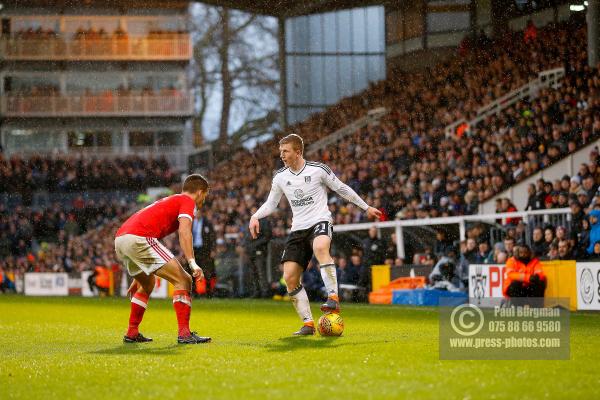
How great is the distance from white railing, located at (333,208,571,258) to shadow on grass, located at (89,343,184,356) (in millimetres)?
10303

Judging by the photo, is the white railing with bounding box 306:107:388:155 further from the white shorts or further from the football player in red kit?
the white shorts

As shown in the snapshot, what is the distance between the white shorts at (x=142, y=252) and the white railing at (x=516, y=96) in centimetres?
1933

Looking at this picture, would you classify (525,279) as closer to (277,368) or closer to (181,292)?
(181,292)

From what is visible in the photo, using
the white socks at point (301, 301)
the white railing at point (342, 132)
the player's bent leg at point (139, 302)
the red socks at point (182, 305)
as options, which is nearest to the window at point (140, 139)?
the white railing at point (342, 132)

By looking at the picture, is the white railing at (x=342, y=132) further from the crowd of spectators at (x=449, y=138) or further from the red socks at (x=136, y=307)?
the red socks at (x=136, y=307)

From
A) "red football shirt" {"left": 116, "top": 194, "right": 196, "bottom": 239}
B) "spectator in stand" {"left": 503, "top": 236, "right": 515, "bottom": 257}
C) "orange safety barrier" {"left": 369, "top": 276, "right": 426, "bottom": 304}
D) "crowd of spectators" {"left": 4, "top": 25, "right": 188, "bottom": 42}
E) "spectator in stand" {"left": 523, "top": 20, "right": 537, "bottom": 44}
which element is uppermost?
"crowd of spectators" {"left": 4, "top": 25, "right": 188, "bottom": 42}

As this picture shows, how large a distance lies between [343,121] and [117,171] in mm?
14746

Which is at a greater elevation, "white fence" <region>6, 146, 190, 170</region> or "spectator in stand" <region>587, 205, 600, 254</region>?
"white fence" <region>6, 146, 190, 170</region>

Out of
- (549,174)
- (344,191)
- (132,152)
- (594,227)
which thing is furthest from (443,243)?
(132,152)

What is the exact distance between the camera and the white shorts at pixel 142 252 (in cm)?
1102

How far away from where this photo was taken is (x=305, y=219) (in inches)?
474

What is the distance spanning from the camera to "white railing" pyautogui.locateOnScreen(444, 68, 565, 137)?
29141 millimetres

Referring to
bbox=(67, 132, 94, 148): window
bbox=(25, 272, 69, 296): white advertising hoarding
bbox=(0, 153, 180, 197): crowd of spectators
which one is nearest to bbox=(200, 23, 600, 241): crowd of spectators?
bbox=(25, 272, 69, 296): white advertising hoarding

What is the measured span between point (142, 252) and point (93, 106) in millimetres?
47542
